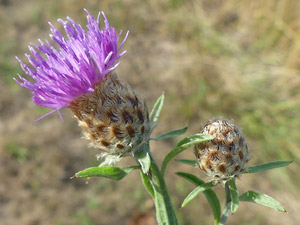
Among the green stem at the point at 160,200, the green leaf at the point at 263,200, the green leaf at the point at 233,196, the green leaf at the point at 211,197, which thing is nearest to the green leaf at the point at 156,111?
the green stem at the point at 160,200

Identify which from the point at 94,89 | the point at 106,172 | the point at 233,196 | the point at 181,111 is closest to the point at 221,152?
the point at 233,196

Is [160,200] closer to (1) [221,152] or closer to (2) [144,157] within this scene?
(2) [144,157]

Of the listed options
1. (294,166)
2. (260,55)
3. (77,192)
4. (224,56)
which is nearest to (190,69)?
(224,56)

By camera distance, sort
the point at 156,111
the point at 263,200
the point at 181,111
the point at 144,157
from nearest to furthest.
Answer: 1. the point at 263,200
2. the point at 144,157
3. the point at 156,111
4. the point at 181,111

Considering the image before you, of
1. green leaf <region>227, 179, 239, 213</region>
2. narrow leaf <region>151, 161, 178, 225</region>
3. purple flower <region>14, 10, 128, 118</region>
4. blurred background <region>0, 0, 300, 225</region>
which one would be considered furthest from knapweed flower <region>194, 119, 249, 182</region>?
blurred background <region>0, 0, 300, 225</region>

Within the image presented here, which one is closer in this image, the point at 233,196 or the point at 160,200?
the point at 233,196

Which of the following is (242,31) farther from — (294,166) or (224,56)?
(294,166)
